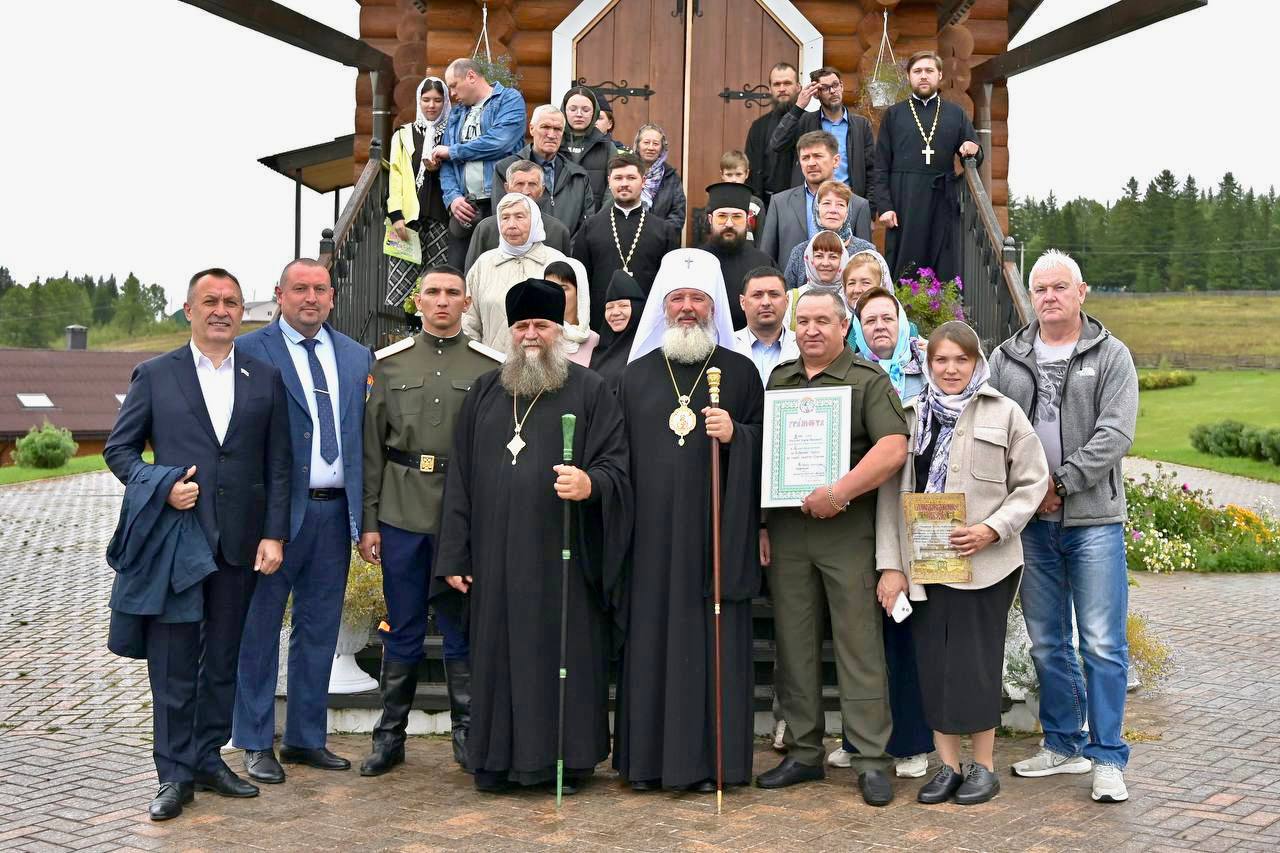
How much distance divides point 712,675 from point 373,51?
8.14 m

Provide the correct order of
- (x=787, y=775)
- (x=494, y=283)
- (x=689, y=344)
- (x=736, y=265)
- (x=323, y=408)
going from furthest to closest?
(x=736, y=265), (x=494, y=283), (x=323, y=408), (x=689, y=344), (x=787, y=775)

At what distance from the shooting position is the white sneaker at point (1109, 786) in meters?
5.39

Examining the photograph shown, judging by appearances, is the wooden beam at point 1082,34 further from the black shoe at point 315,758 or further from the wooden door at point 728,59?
the black shoe at point 315,758

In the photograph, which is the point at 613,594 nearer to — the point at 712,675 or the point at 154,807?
the point at 712,675

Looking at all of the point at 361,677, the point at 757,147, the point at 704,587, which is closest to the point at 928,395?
the point at 704,587

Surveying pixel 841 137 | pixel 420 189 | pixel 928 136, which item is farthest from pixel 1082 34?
pixel 420 189

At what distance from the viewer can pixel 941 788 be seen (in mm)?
5387

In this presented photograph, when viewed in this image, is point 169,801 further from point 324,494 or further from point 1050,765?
point 1050,765

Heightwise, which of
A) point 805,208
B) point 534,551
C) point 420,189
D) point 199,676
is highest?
point 420,189

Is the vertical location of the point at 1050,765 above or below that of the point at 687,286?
below

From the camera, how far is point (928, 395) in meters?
5.52

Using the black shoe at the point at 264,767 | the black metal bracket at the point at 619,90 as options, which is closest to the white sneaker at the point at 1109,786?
the black shoe at the point at 264,767

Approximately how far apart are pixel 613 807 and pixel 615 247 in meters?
3.86

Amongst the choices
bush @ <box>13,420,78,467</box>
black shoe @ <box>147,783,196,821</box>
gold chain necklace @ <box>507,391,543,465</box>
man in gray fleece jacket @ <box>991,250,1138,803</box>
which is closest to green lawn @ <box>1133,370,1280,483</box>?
man in gray fleece jacket @ <box>991,250,1138,803</box>
